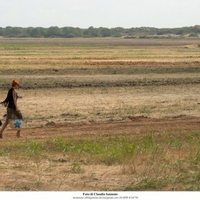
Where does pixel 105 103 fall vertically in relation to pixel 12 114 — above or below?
below

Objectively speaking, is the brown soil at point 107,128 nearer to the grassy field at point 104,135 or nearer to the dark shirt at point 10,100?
the grassy field at point 104,135

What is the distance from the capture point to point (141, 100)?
82.0 ft

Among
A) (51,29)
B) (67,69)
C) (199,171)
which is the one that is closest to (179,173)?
(199,171)

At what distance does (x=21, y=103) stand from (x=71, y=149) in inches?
418

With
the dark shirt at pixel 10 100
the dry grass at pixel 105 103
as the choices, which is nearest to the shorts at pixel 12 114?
the dark shirt at pixel 10 100

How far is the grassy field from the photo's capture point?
10.6 meters

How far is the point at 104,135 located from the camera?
15633 mm

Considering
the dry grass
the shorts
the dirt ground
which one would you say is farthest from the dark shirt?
the dry grass

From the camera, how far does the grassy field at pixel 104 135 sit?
1062cm

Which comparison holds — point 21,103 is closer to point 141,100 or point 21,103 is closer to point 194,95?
point 141,100

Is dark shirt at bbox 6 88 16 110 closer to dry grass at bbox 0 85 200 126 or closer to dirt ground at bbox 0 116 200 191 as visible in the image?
dirt ground at bbox 0 116 200 191

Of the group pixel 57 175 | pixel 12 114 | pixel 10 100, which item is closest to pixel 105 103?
pixel 12 114

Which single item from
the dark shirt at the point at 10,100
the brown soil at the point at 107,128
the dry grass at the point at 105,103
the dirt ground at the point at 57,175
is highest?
the dark shirt at the point at 10,100

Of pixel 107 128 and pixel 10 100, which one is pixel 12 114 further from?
pixel 107 128
